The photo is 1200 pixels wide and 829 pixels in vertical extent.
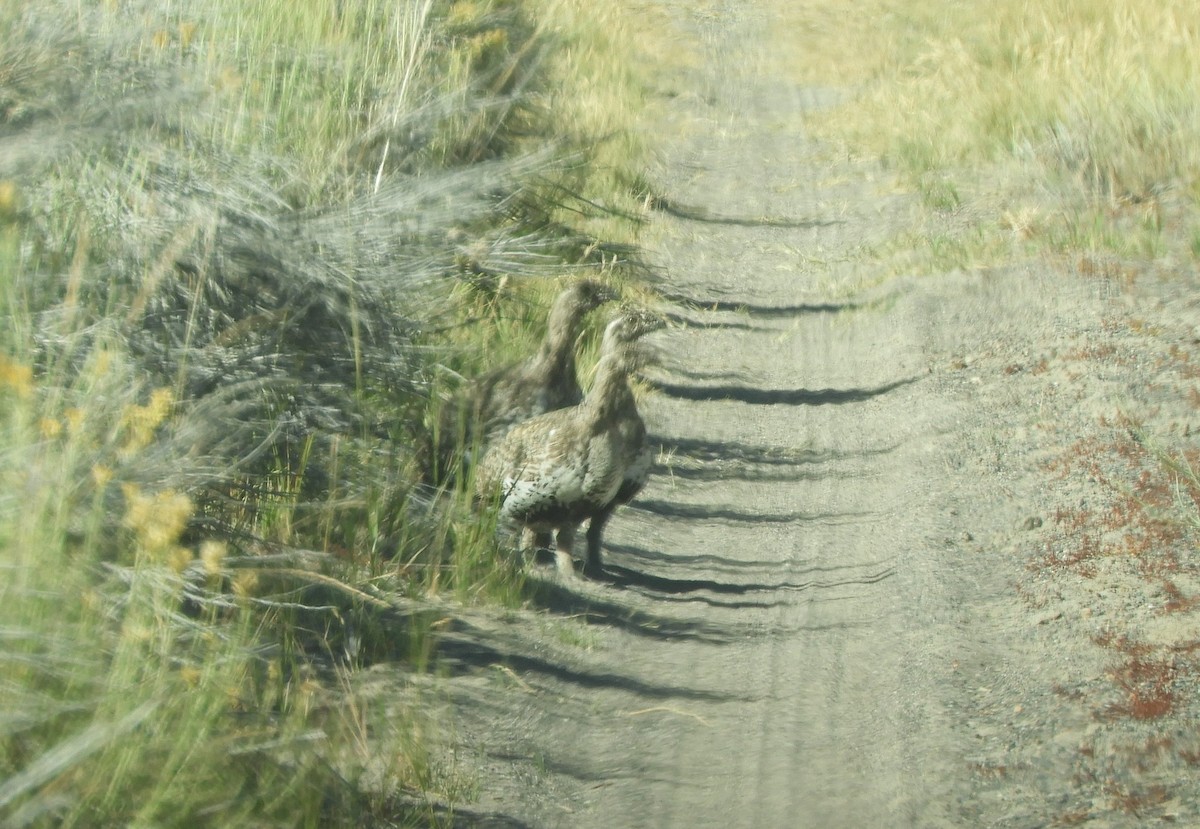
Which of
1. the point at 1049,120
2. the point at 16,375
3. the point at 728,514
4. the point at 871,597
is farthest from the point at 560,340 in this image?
the point at 1049,120

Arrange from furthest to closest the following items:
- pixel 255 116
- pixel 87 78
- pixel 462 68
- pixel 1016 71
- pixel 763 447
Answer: pixel 1016 71, pixel 462 68, pixel 763 447, pixel 255 116, pixel 87 78

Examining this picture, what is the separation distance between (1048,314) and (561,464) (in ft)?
12.6

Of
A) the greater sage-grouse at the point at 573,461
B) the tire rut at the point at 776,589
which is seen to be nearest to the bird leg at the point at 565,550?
the greater sage-grouse at the point at 573,461

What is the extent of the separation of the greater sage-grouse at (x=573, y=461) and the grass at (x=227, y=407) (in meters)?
0.20

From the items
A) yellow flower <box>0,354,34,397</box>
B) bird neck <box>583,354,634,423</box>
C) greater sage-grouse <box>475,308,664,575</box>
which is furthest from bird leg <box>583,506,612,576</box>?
yellow flower <box>0,354,34,397</box>

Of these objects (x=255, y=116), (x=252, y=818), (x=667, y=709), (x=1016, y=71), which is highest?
(x=1016, y=71)

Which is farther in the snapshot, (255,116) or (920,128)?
(920,128)

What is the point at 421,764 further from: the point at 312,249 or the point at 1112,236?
the point at 1112,236

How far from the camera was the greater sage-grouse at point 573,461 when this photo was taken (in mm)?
5324

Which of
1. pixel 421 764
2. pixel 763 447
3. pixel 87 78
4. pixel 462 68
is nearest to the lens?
pixel 421 764

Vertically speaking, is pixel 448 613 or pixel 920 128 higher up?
pixel 920 128

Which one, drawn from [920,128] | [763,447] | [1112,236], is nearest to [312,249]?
[763,447]

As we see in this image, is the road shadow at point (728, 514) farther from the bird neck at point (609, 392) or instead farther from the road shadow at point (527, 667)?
the road shadow at point (527, 667)

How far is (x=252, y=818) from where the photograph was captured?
312cm
